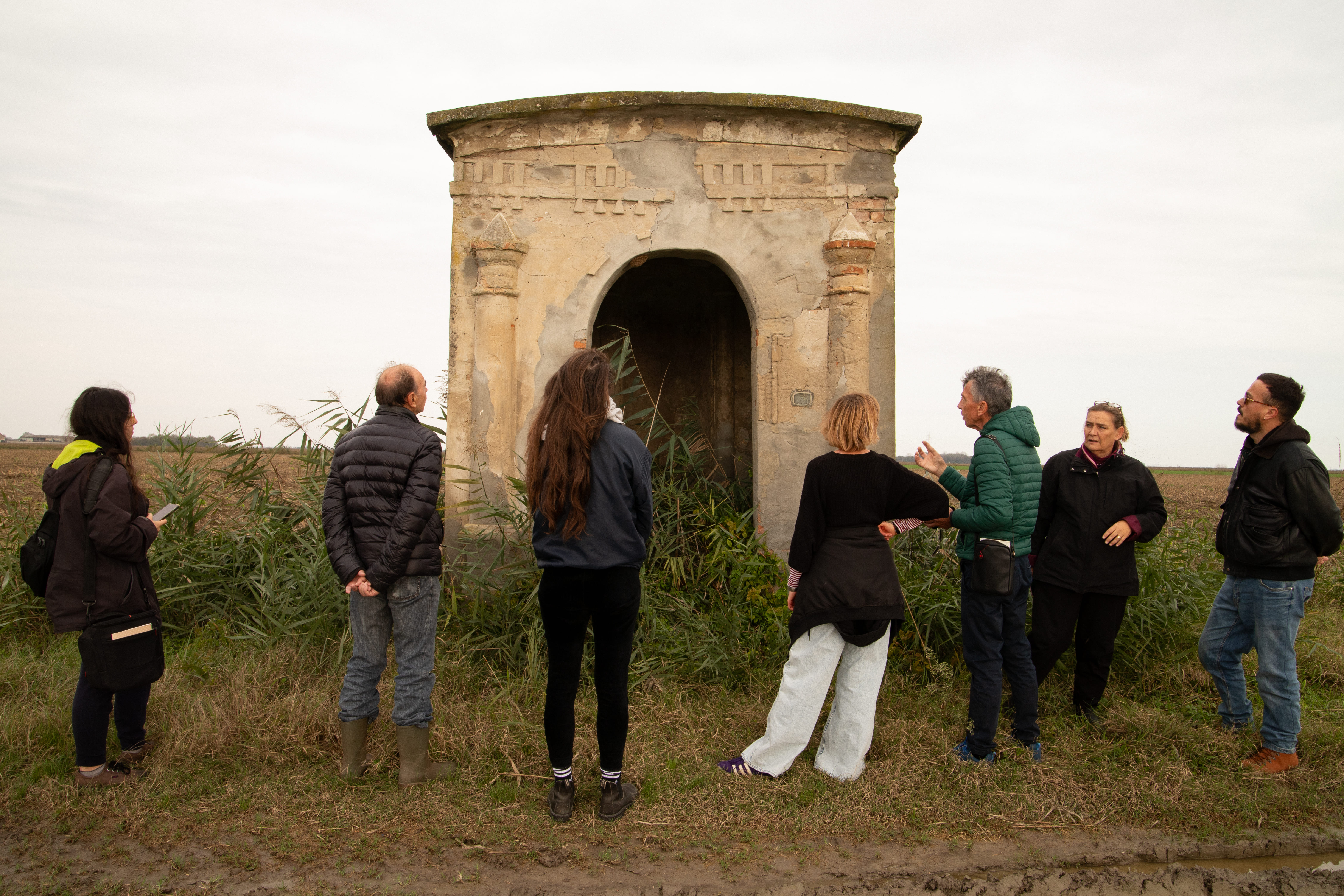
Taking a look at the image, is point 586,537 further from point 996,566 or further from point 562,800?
point 996,566

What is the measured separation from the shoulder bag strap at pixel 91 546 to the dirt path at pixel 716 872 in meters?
0.90

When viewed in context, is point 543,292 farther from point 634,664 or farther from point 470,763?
point 470,763

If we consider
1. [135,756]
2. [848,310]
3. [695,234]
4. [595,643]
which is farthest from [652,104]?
[135,756]

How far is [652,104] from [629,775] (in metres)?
4.29

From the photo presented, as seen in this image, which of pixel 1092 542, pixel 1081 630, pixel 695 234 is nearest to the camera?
pixel 1092 542

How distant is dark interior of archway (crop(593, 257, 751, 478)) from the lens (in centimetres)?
802

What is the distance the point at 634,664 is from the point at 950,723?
171 centimetres

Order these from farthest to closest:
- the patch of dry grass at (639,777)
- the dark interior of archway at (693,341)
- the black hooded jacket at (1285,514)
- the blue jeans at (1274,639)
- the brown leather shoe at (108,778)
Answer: the dark interior of archway at (693,341) < the blue jeans at (1274,639) < the black hooded jacket at (1285,514) < the brown leather shoe at (108,778) < the patch of dry grass at (639,777)

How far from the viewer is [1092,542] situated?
3.92 meters

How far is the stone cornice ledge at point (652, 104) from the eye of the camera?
218 inches

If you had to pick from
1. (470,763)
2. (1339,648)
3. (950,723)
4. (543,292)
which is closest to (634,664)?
(470,763)

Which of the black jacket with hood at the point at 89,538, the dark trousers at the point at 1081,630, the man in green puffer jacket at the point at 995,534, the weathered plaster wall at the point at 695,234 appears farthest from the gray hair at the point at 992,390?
the black jacket with hood at the point at 89,538

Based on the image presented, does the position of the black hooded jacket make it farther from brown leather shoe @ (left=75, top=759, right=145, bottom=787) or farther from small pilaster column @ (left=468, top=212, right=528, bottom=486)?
brown leather shoe @ (left=75, top=759, right=145, bottom=787)

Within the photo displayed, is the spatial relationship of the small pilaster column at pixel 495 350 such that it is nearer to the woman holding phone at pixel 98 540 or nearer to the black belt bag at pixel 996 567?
the woman holding phone at pixel 98 540
